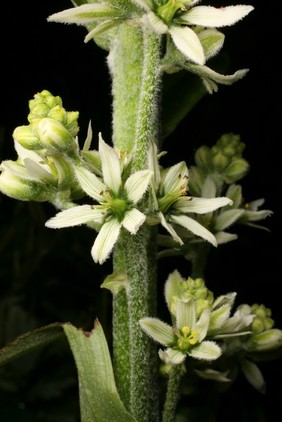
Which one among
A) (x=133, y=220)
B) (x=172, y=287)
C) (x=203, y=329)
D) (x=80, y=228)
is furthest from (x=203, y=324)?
(x=80, y=228)

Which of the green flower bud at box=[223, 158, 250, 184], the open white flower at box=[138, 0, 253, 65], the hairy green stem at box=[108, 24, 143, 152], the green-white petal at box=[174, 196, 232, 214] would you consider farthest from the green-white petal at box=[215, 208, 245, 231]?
the open white flower at box=[138, 0, 253, 65]

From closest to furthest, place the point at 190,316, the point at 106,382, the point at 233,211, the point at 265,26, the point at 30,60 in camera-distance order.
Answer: the point at 106,382, the point at 190,316, the point at 233,211, the point at 265,26, the point at 30,60

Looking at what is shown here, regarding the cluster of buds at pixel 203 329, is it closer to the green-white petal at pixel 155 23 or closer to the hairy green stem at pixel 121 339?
the hairy green stem at pixel 121 339

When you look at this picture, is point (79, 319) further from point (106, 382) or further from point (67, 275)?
point (106, 382)

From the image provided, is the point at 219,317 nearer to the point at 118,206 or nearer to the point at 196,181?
the point at 118,206

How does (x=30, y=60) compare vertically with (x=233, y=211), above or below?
above

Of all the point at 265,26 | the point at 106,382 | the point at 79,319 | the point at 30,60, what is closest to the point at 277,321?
the point at 79,319

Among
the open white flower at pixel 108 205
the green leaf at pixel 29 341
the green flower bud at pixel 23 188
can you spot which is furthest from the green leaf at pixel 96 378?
the green flower bud at pixel 23 188
